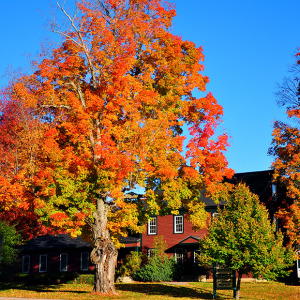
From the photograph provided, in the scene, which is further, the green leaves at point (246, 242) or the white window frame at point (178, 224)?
the white window frame at point (178, 224)

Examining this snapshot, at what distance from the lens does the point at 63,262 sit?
161 feet

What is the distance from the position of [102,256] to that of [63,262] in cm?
2307

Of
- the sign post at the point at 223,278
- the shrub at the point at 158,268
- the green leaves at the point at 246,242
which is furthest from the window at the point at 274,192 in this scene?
the sign post at the point at 223,278

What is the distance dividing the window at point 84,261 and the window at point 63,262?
1786mm

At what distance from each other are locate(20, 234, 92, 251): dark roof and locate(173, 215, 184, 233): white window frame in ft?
28.7

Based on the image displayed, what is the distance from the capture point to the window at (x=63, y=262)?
4881 cm

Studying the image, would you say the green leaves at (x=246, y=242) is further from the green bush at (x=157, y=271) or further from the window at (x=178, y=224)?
the window at (x=178, y=224)

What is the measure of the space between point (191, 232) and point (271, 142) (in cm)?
1334

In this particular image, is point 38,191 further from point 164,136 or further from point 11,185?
point 164,136

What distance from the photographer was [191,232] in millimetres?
45781

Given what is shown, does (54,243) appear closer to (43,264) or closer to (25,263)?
(43,264)

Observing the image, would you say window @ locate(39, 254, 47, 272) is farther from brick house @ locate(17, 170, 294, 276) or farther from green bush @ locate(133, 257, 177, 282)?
green bush @ locate(133, 257, 177, 282)

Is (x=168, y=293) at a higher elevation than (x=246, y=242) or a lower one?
lower

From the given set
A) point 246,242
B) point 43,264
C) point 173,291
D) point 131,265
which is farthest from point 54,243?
point 246,242
